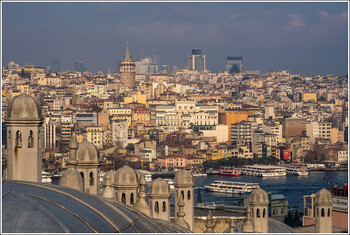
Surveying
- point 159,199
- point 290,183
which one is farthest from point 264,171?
point 159,199

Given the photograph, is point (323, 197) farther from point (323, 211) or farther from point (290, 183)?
point (290, 183)

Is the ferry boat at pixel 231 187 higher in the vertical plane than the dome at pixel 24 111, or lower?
lower

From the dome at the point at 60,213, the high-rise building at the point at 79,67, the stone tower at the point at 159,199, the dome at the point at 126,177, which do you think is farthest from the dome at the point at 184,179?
the high-rise building at the point at 79,67

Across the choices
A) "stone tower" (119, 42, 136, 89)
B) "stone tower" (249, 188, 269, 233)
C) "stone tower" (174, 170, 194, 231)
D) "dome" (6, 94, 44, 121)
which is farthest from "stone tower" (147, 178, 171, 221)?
"stone tower" (119, 42, 136, 89)

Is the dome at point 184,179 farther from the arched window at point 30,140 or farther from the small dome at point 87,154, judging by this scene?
the arched window at point 30,140

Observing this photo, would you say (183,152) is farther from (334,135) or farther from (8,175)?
(8,175)
